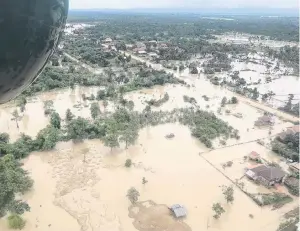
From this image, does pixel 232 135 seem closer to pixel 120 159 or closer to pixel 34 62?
pixel 120 159

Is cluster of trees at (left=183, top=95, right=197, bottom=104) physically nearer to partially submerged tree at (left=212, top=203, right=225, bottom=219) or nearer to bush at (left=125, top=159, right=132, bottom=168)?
bush at (left=125, top=159, right=132, bottom=168)

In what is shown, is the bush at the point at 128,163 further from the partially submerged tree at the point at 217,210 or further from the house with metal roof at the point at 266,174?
the house with metal roof at the point at 266,174

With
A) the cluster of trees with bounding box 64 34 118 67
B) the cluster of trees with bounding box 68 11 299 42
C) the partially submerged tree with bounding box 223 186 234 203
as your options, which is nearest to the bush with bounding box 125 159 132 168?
the partially submerged tree with bounding box 223 186 234 203

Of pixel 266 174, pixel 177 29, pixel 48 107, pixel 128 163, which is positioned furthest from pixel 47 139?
pixel 177 29

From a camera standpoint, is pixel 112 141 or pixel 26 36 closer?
pixel 26 36

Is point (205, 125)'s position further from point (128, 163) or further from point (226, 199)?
point (226, 199)

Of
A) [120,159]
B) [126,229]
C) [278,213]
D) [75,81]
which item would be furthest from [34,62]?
[75,81]
